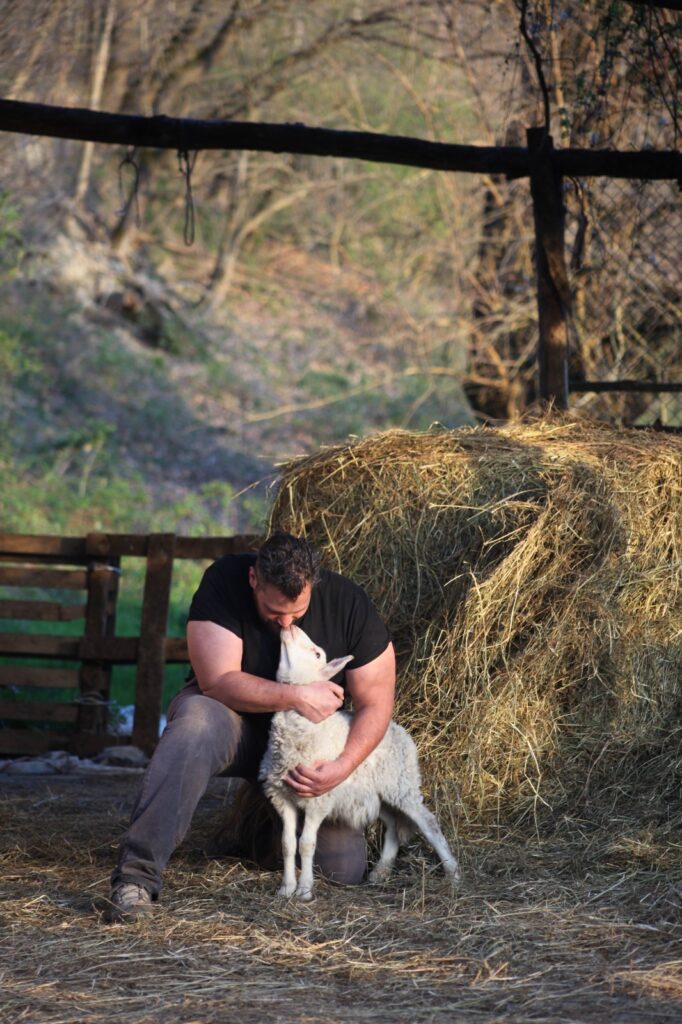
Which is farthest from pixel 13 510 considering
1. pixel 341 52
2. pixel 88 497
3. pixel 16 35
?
pixel 341 52

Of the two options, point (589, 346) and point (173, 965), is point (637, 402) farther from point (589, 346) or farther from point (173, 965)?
point (173, 965)

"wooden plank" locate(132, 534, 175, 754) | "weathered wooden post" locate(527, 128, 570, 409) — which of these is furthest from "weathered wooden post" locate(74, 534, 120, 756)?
"weathered wooden post" locate(527, 128, 570, 409)

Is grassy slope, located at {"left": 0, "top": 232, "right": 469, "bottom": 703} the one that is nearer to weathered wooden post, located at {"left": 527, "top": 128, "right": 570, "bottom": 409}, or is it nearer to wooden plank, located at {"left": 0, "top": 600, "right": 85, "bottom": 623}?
wooden plank, located at {"left": 0, "top": 600, "right": 85, "bottom": 623}

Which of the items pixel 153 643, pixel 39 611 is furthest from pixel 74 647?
pixel 153 643

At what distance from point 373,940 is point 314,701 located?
85 centimetres

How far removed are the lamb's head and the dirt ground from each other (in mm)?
777

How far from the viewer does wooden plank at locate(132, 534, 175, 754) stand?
26.0ft

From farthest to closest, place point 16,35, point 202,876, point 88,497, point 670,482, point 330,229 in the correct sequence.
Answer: point 330,229
point 88,497
point 16,35
point 670,482
point 202,876

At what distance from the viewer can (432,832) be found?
456cm

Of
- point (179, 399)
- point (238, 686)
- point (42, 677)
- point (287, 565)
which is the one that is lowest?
point (42, 677)

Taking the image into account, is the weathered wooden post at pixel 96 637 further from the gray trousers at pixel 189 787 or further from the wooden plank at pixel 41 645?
the gray trousers at pixel 189 787

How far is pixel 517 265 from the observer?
39.7 feet

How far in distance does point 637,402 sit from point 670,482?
18.4 ft

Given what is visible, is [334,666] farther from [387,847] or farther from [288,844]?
[387,847]
